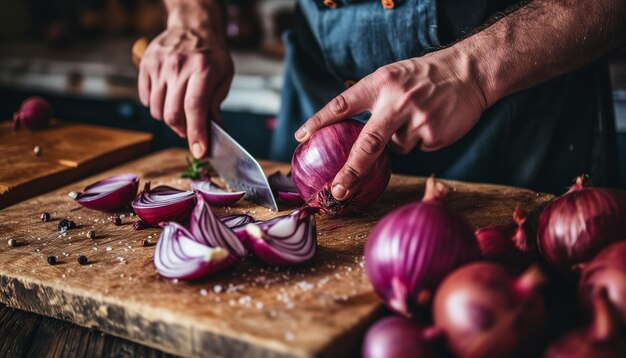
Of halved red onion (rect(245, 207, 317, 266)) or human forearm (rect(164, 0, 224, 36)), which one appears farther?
human forearm (rect(164, 0, 224, 36))

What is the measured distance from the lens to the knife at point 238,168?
4.43 feet

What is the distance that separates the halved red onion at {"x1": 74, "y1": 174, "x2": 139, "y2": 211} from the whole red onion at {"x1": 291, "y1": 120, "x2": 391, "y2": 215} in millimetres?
426

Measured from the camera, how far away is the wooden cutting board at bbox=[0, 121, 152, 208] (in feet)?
5.01

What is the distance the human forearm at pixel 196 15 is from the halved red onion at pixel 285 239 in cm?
92

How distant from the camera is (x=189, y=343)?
0.87 metres

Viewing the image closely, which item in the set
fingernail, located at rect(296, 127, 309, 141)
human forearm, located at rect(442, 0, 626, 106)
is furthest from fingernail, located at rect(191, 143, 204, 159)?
human forearm, located at rect(442, 0, 626, 106)

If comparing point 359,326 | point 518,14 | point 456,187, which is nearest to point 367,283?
point 359,326

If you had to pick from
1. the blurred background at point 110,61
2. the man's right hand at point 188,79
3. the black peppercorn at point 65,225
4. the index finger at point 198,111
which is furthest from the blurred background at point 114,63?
the black peppercorn at point 65,225

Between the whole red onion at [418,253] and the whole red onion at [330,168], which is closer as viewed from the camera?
the whole red onion at [418,253]

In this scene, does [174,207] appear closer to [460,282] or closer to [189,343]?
[189,343]

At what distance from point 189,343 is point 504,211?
0.77 m

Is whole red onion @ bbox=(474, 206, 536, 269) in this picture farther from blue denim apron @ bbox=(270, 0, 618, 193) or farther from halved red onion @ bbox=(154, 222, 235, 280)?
blue denim apron @ bbox=(270, 0, 618, 193)

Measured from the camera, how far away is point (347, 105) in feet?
3.76

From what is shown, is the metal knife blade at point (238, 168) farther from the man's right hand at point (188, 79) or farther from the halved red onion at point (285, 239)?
the halved red onion at point (285, 239)
